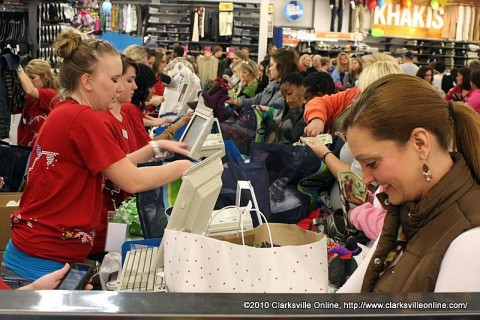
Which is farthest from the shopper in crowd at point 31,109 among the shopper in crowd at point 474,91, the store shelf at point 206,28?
the store shelf at point 206,28

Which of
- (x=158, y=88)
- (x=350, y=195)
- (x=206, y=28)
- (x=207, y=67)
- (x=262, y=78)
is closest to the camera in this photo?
(x=350, y=195)

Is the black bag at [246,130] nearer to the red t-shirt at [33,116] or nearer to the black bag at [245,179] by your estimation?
the red t-shirt at [33,116]

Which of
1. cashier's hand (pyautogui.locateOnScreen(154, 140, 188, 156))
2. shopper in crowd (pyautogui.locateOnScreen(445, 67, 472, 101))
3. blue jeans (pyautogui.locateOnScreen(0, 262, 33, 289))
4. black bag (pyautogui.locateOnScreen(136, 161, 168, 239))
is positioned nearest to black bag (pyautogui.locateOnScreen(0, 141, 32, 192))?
cashier's hand (pyautogui.locateOnScreen(154, 140, 188, 156))

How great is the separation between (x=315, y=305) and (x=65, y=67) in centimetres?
229

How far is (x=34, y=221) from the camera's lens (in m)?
2.64

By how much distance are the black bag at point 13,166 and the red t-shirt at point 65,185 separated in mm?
2119

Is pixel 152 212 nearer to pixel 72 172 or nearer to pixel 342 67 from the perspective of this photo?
pixel 72 172

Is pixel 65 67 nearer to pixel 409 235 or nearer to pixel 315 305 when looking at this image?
pixel 409 235

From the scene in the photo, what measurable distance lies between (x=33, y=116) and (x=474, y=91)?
17.2 feet

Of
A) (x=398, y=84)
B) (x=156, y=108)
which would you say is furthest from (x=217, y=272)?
(x=156, y=108)

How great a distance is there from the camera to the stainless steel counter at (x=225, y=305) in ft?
2.20

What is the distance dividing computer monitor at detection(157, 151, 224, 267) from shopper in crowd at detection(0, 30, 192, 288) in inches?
9.6

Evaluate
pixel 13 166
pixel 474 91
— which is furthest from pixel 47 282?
pixel 474 91

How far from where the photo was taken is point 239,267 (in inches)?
68.0
